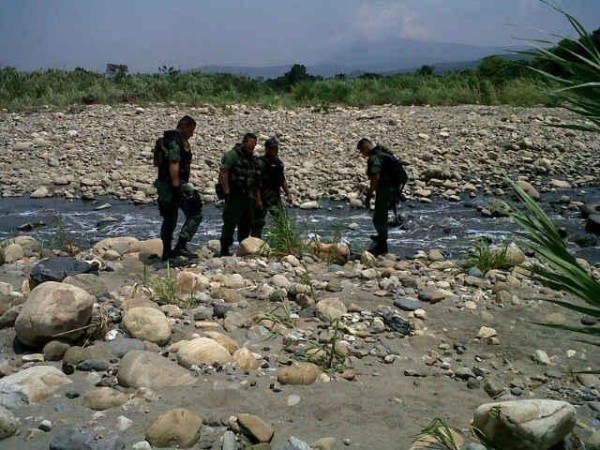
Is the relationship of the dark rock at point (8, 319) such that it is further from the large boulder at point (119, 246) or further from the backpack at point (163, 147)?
the large boulder at point (119, 246)

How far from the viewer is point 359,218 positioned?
9.89 meters

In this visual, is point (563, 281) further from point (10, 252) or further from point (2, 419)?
point (10, 252)

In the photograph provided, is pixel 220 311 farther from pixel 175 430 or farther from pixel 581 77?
pixel 581 77

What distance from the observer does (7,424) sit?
281 centimetres

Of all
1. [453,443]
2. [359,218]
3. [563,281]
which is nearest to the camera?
[563,281]

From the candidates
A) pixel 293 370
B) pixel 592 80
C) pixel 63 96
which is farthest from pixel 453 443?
pixel 63 96

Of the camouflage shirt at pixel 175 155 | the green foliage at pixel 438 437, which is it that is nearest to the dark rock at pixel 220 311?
the camouflage shirt at pixel 175 155

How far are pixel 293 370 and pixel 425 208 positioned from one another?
23.9ft

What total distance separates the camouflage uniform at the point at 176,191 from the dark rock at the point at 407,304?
2.31 metres

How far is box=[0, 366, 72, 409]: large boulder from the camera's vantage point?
3.07 metres

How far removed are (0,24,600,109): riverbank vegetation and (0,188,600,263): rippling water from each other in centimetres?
864

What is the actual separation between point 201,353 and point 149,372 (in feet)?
1.27

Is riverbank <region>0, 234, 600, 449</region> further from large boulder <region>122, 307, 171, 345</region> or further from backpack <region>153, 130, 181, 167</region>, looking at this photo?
backpack <region>153, 130, 181, 167</region>

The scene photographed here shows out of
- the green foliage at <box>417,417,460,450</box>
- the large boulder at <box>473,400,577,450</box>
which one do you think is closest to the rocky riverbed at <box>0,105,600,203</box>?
the large boulder at <box>473,400,577,450</box>
